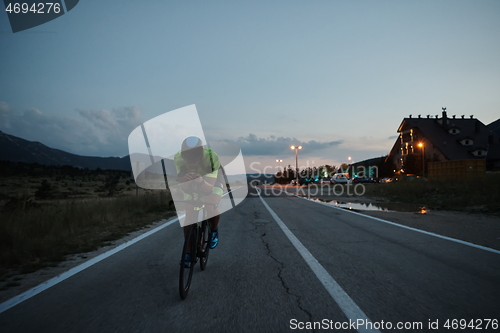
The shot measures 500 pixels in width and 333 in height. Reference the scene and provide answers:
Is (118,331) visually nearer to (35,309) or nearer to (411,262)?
(35,309)

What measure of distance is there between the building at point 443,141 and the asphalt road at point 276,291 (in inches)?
2253

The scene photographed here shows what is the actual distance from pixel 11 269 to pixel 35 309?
2378mm

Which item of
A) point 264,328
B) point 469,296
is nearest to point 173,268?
point 264,328

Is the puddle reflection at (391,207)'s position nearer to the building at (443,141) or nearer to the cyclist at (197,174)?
the cyclist at (197,174)

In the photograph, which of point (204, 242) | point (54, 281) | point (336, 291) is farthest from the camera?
point (204, 242)

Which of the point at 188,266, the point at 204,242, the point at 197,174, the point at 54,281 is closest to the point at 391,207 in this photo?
the point at 204,242

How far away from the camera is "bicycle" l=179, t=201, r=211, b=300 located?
11.9 ft

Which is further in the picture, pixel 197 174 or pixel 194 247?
pixel 197 174

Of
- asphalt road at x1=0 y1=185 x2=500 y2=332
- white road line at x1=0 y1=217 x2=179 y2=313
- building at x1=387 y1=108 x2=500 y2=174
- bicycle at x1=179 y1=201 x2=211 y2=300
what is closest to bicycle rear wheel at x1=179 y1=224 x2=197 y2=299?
bicycle at x1=179 y1=201 x2=211 y2=300

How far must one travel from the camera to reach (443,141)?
6334 cm

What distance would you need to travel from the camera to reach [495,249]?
587 centimetres

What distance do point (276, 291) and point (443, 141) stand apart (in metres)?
71.5

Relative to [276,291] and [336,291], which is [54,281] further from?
[336,291]

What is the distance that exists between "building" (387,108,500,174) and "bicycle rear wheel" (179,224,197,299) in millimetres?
59534
